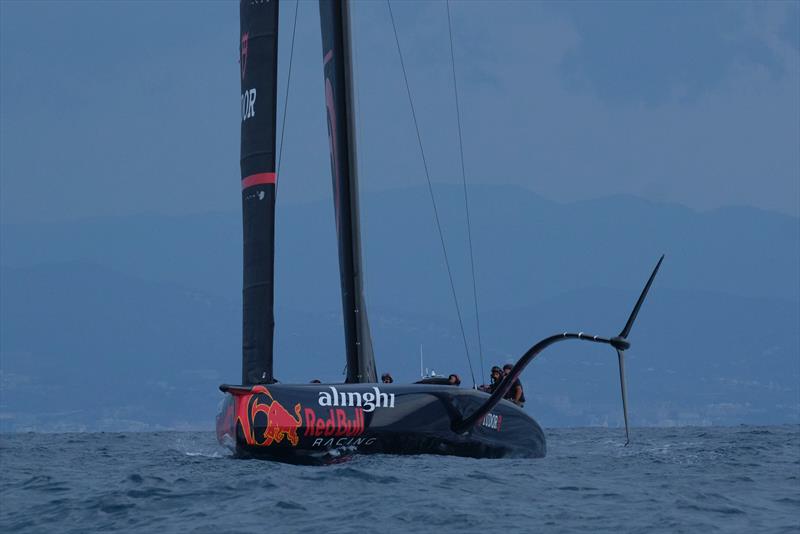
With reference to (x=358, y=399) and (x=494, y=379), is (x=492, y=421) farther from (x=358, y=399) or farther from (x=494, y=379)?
(x=358, y=399)

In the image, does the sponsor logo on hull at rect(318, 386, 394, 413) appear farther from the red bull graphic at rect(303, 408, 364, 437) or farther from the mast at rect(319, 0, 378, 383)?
the mast at rect(319, 0, 378, 383)

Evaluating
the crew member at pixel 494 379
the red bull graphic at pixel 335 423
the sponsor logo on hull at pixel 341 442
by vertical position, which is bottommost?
the sponsor logo on hull at pixel 341 442

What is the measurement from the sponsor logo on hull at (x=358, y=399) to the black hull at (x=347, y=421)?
0.04 feet

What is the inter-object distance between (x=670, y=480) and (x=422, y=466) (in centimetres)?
267

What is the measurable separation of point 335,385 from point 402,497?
3517mm

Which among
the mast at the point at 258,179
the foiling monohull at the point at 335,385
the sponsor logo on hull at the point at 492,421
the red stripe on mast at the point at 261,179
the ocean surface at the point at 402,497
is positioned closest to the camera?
the ocean surface at the point at 402,497

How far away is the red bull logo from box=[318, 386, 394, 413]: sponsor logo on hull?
14.6 inches

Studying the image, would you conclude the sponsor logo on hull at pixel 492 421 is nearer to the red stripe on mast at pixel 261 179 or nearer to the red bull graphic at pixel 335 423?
the red bull graphic at pixel 335 423

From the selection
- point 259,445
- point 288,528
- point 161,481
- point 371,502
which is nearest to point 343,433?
point 259,445

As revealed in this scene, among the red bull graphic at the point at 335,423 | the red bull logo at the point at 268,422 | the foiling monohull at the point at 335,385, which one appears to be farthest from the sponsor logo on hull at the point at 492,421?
the red bull logo at the point at 268,422

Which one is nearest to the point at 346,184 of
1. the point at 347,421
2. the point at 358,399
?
the point at 358,399

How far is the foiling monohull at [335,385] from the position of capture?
13.7m

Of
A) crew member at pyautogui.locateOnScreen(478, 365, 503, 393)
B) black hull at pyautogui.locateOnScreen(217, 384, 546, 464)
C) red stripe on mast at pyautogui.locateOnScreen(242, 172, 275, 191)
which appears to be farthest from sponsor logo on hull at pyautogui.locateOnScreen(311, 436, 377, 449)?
red stripe on mast at pyautogui.locateOnScreen(242, 172, 275, 191)

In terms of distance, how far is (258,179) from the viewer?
16.1m
